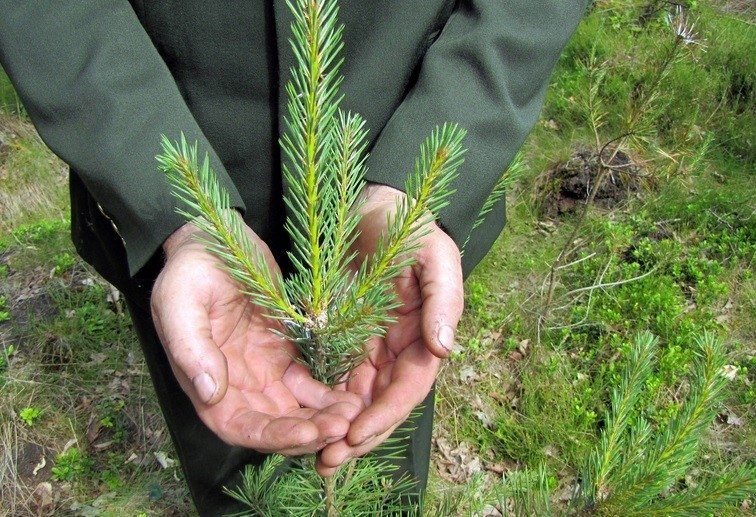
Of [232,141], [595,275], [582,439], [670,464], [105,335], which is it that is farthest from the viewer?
[595,275]

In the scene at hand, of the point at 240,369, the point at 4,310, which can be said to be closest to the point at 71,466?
the point at 4,310

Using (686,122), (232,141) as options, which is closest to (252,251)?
(232,141)

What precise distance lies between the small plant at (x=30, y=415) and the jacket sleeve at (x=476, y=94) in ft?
8.50

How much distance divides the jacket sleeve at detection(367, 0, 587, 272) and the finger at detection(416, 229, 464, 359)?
0.68 feet

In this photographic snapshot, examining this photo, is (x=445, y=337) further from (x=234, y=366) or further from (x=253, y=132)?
(x=253, y=132)

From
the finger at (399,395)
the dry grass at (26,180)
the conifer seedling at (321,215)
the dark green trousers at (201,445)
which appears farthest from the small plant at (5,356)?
the finger at (399,395)

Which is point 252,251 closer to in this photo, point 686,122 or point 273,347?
point 273,347

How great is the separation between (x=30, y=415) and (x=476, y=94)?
2.80 metres

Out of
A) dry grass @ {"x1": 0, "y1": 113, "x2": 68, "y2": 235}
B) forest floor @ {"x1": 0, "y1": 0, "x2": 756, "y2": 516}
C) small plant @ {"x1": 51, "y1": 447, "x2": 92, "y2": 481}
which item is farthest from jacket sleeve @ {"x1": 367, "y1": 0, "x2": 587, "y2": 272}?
dry grass @ {"x1": 0, "y1": 113, "x2": 68, "y2": 235}

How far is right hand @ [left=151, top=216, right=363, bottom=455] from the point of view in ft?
3.41

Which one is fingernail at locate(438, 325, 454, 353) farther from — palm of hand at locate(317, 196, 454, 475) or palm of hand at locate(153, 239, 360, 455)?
palm of hand at locate(153, 239, 360, 455)

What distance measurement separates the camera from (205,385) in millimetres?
1017

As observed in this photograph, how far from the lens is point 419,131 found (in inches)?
52.2

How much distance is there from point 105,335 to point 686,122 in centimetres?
411
